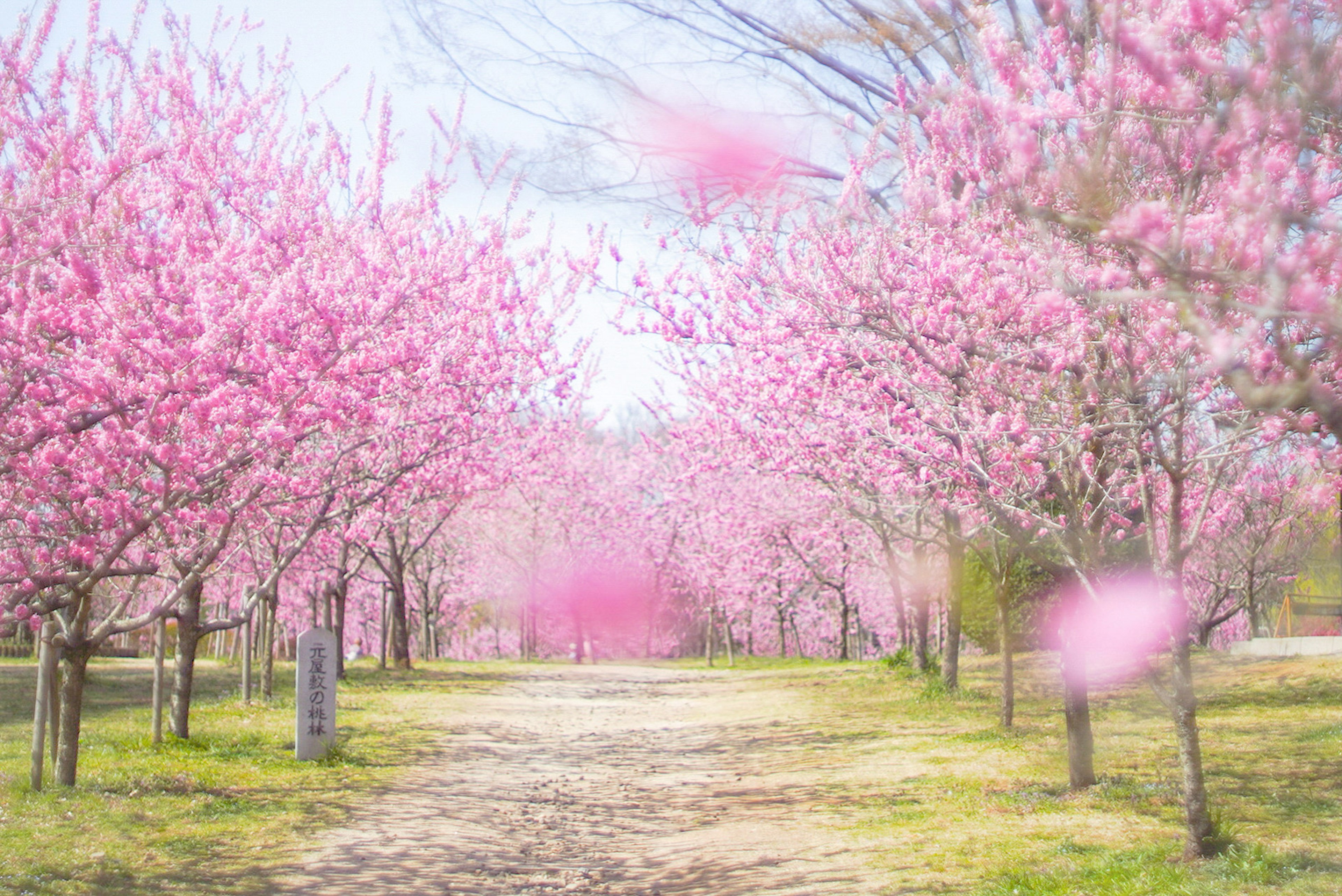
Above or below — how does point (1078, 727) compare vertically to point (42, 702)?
below

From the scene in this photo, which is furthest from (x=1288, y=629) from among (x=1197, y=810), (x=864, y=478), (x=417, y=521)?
(x=1197, y=810)

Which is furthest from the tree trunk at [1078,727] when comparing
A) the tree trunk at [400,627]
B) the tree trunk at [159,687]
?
the tree trunk at [400,627]

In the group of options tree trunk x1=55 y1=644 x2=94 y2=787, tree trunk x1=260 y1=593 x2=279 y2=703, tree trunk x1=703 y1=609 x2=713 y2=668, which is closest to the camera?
tree trunk x1=55 y1=644 x2=94 y2=787

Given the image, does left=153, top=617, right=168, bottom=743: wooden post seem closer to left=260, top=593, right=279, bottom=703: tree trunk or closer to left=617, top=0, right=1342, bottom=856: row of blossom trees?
left=260, top=593, right=279, bottom=703: tree trunk

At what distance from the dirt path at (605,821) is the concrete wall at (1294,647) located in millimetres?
11549

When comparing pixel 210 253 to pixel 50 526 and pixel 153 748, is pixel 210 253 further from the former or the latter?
pixel 153 748

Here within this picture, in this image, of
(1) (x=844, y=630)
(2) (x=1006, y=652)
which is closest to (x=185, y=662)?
(2) (x=1006, y=652)

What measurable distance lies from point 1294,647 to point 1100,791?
55.5ft

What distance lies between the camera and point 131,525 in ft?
24.3

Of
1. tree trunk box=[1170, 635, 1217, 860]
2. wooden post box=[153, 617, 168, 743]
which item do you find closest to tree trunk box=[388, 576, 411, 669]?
wooden post box=[153, 617, 168, 743]

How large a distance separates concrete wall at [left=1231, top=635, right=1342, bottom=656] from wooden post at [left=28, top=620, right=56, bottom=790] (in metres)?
20.2

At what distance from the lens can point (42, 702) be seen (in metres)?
9.74

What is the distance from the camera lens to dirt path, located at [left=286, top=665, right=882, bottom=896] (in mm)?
7418

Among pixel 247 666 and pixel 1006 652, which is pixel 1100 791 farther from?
pixel 247 666
